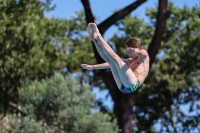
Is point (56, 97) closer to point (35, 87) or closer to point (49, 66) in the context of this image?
point (35, 87)

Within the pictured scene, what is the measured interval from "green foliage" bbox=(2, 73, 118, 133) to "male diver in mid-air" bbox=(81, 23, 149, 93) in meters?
9.95

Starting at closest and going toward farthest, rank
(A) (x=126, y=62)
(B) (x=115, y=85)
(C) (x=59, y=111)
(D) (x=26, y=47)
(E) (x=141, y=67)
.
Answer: (E) (x=141, y=67) → (A) (x=126, y=62) → (C) (x=59, y=111) → (B) (x=115, y=85) → (D) (x=26, y=47)

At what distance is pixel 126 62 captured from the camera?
268 inches

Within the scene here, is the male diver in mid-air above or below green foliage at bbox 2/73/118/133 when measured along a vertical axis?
above

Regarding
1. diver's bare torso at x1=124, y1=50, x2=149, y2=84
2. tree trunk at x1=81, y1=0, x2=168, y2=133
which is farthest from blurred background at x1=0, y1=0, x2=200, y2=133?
diver's bare torso at x1=124, y1=50, x2=149, y2=84

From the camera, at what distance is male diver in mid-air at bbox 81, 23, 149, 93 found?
630 centimetres

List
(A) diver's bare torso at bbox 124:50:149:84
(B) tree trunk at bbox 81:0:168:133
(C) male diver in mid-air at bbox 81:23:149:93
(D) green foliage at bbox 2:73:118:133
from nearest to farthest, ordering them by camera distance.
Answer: (C) male diver in mid-air at bbox 81:23:149:93, (A) diver's bare torso at bbox 124:50:149:84, (D) green foliage at bbox 2:73:118:133, (B) tree trunk at bbox 81:0:168:133

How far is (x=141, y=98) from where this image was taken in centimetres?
2731

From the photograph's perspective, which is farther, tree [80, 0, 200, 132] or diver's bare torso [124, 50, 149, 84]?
tree [80, 0, 200, 132]

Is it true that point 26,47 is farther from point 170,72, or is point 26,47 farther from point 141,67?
point 141,67

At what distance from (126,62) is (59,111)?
10.3 m

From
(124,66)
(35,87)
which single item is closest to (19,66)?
(35,87)

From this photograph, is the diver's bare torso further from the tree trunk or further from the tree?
the tree

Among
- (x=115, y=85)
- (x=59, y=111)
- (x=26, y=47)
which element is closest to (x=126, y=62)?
(x=59, y=111)
